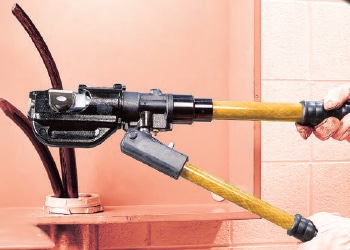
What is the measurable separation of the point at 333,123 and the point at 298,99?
0.80m

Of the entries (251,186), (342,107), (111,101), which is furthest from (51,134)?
(251,186)

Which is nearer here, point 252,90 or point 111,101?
point 111,101

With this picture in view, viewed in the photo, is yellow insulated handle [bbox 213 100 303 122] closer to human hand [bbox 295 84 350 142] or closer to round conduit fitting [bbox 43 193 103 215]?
human hand [bbox 295 84 350 142]

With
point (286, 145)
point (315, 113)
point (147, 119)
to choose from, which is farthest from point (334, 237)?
point (147, 119)

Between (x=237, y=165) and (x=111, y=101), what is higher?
(x=111, y=101)

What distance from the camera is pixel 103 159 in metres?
1.39

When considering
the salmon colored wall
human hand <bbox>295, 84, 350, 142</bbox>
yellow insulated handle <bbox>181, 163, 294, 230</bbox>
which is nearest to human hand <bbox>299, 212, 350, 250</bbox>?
the salmon colored wall

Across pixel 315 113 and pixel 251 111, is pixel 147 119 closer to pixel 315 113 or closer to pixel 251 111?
pixel 251 111

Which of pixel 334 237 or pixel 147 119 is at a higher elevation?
pixel 147 119

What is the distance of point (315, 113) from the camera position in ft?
2.13

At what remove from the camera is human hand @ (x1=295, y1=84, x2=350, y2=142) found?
65 centimetres

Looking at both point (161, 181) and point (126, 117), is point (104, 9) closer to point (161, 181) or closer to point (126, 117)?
point (161, 181)

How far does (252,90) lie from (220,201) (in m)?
0.42

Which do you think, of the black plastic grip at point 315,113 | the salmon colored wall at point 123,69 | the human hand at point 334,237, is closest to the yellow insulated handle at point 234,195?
the black plastic grip at point 315,113
